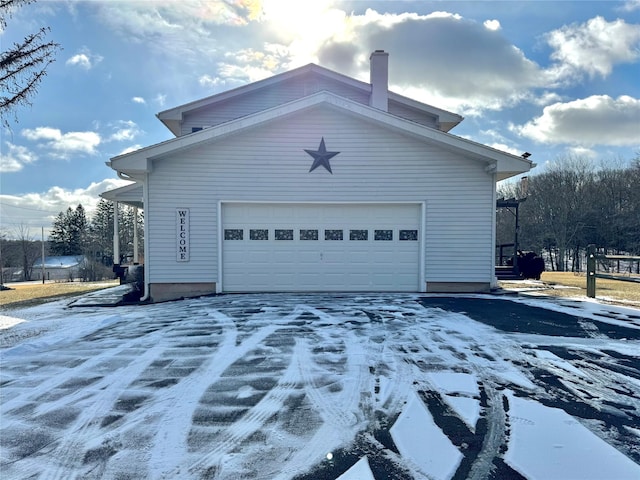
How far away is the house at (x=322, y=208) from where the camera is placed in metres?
9.45

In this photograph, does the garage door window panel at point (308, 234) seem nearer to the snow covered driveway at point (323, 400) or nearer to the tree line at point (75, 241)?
the snow covered driveway at point (323, 400)

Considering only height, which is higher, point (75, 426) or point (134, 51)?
point (134, 51)

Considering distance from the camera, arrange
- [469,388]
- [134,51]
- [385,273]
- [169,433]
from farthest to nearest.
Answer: [134,51] < [385,273] < [469,388] < [169,433]

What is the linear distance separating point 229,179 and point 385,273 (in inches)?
191

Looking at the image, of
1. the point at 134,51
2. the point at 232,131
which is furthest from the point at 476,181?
the point at 134,51

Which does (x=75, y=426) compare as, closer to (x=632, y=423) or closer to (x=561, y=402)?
(x=561, y=402)

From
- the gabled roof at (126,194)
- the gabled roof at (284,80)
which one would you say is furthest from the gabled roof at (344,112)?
the gabled roof at (126,194)

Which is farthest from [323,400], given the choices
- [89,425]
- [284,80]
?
[284,80]

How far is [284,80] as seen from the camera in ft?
41.0

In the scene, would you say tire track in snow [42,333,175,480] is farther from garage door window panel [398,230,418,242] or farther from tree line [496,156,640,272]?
tree line [496,156,640,272]

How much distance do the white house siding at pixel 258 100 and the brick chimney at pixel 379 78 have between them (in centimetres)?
75

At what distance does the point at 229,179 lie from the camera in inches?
377

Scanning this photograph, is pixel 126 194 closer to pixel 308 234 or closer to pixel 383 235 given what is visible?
pixel 308 234

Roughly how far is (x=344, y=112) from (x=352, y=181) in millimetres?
1843
